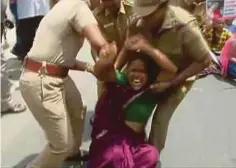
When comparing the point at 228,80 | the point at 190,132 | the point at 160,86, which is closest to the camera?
the point at 160,86

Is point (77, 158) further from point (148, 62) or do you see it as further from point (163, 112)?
point (148, 62)

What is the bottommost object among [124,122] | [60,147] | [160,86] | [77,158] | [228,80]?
[228,80]

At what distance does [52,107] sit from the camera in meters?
1.91

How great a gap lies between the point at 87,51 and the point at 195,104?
2.91 ft

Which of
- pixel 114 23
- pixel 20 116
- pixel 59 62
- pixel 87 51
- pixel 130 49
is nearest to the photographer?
pixel 130 49

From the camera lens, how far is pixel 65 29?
1.78 metres

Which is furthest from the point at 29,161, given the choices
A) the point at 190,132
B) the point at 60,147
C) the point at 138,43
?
the point at 138,43

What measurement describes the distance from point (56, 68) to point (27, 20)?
1.61 m

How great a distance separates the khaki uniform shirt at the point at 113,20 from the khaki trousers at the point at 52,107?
28cm

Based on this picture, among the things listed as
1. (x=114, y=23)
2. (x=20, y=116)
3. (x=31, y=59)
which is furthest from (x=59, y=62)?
(x=20, y=116)

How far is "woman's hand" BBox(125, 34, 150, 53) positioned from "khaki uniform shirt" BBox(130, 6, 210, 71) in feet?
0.11

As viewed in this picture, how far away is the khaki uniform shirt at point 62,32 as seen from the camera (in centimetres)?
174

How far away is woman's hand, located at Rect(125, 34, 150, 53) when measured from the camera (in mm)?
1647

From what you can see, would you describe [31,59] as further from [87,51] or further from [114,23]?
[87,51]
